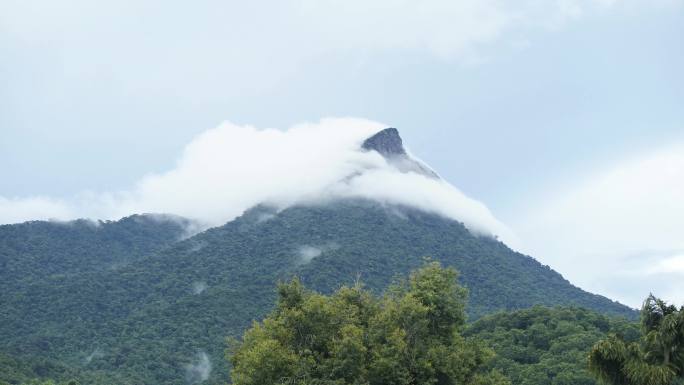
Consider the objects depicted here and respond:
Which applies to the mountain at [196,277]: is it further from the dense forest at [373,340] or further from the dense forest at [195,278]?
the dense forest at [373,340]

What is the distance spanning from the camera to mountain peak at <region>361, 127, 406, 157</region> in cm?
19412

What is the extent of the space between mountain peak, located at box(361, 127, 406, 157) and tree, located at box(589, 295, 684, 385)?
178 metres

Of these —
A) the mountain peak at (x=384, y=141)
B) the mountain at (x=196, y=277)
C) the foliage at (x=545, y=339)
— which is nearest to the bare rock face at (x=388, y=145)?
the mountain peak at (x=384, y=141)

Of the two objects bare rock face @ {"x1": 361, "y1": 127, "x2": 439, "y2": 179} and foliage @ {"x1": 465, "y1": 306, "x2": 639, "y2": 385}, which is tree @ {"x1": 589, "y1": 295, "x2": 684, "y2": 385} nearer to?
foliage @ {"x1": 465, "y1": 306, "x2": 639, "y2": 385}

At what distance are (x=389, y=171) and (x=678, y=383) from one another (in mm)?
168011

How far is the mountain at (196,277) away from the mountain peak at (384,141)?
4132 cm

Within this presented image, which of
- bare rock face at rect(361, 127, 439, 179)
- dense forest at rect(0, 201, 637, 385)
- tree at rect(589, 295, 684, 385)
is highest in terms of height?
bare rock face at rect(361, 127, 439, 179)

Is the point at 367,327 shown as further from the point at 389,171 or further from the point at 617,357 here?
the point at 389,171

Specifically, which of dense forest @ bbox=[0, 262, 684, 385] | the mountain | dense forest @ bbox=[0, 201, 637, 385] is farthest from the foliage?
dense forest @ bbox=[0, 201, 637, 385]

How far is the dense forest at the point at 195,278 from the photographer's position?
84.0 meters

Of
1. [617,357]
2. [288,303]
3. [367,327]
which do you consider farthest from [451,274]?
[617,357]

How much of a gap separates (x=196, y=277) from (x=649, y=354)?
103328mm

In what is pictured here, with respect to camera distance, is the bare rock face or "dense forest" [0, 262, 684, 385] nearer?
"dense forest" [0, 262, 684, 385]

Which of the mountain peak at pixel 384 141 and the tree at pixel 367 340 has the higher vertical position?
the mountain peak at pixel 384 141
